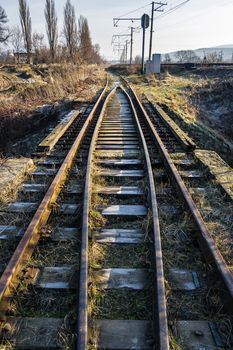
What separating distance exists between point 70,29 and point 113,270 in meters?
51.9

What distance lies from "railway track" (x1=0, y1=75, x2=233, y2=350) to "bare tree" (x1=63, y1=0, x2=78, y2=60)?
154 feet

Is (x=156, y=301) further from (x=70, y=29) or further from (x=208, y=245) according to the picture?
(x=70, y=29)

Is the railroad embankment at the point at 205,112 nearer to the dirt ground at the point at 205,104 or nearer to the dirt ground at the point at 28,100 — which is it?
the dirt ground at the point at 205,104

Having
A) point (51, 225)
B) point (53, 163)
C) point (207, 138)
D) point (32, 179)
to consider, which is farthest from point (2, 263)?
point (207, 138)

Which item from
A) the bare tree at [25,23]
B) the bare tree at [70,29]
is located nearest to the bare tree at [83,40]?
the bare tree at [70,29]

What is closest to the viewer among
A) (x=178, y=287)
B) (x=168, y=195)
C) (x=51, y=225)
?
(x=178, y=287)

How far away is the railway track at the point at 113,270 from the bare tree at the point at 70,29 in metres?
46.9

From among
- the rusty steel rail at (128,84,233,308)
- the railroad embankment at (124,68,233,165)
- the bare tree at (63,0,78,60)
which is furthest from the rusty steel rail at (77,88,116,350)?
the bare tree at (63,0,78,60)

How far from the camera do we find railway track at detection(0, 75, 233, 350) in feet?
8.79

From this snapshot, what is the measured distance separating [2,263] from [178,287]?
1789 mm

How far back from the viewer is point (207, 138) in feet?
33.0

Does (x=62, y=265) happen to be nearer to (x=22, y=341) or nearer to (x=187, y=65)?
(x=22, y=341)

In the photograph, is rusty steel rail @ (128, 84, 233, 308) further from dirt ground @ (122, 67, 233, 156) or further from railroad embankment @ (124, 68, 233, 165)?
dirt ground @ (122, 67, 233, 156)

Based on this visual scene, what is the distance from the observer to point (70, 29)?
164 ft
